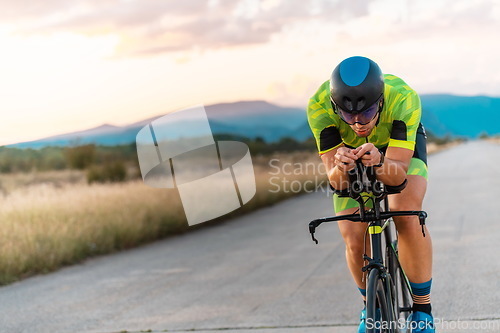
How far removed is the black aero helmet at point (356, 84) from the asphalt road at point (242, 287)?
2517 mm

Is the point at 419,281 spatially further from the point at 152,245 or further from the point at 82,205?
the point at 82,205

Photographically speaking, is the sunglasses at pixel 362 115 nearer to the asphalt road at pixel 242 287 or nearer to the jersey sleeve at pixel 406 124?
the jersey sleeve at pixel 406 124

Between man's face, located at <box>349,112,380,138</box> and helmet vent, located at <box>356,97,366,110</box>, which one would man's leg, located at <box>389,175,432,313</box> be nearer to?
man's face, located at <box>349,112,380,138</box>

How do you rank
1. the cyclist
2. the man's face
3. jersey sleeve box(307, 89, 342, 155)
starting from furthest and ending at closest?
jersey sleeve box(307, 89, 342, 155), the man's face, the cyclist

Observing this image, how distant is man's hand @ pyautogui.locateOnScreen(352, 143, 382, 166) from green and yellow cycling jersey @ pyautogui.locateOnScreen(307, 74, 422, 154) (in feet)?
1.78

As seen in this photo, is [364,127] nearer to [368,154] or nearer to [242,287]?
[368,154]

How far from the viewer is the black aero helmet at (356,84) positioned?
334 centimetres

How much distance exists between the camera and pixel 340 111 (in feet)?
11.4

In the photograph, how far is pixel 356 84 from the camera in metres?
3.33

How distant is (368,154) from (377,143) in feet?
3.39

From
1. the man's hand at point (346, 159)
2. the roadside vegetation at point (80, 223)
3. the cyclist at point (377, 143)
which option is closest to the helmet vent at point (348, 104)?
the cyclist at point (377, 143)

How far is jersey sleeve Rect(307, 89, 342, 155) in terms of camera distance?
3.89 meters

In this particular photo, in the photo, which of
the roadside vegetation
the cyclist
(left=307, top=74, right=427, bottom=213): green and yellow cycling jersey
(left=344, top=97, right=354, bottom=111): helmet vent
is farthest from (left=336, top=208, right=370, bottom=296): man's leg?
the roadside vegetation

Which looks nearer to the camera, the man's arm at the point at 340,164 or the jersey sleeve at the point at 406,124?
the man's arm at the point at 340,164
